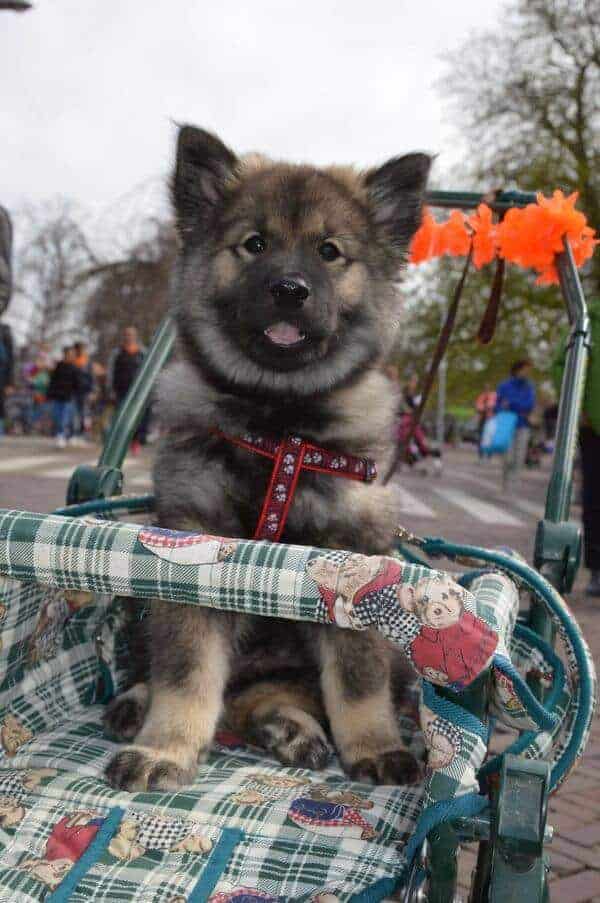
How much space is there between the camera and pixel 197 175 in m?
2.81

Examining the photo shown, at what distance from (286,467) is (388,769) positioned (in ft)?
2.56

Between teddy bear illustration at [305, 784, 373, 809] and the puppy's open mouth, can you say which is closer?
teddy bear illustration at [305, 784, 373, 809]

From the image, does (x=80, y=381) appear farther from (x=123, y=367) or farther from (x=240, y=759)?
(x=240, y=759)

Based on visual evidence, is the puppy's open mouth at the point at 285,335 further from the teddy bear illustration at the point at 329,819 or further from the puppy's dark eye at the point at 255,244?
the teddy bear illustration at the point at 329,819

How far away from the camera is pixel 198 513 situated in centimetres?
251

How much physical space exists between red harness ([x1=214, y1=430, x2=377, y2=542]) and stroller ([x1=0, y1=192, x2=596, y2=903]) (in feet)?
1.37

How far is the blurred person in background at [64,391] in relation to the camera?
67.7ft

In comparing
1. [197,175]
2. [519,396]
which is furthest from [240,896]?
[519,396]

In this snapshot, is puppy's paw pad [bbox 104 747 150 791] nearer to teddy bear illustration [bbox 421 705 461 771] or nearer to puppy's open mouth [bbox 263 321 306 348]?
teddy bear illustration [bbox 421 705 461 771]

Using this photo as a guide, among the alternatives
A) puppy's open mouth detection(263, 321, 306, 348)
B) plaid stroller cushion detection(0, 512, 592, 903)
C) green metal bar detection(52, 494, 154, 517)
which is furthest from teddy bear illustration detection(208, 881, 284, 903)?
puppy's open mouth detection(263, 321, 306, 348)

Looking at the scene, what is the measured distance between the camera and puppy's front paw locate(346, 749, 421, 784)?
222 cm

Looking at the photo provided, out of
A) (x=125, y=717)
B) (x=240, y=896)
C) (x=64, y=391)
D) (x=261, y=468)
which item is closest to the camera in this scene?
(x=240, y=896)

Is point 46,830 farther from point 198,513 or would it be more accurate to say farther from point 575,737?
point 575,737

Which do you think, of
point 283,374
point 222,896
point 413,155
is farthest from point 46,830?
point 413,155
